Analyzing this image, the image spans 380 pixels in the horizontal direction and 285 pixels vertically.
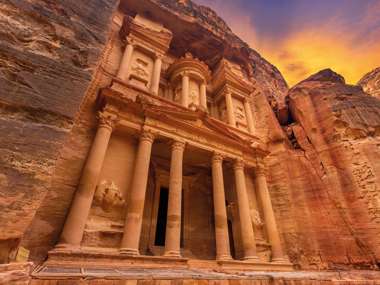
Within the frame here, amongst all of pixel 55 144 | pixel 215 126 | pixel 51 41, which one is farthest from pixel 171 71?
pixel 55 144

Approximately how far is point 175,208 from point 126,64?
9.20 m

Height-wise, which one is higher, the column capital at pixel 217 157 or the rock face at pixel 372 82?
the rock face at pixel 372 82

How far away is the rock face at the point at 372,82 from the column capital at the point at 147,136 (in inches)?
998

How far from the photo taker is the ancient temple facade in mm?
7426

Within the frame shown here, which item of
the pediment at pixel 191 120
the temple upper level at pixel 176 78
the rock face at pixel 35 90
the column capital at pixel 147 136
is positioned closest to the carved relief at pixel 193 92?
the temple upper level at pixel 176 78

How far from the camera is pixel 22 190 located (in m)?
2.65

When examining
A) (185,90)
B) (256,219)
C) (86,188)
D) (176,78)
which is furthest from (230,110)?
(86,188)

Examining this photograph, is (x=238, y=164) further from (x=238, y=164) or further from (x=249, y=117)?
(x=249, y=117)

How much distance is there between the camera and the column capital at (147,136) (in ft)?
31.5

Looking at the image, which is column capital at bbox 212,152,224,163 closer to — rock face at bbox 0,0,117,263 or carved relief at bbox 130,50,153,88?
carved relief at bbox 130,50,153,88

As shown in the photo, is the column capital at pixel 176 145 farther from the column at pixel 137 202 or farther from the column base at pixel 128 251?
the column base at pixel 128 251

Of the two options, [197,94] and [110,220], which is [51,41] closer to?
[110,220]

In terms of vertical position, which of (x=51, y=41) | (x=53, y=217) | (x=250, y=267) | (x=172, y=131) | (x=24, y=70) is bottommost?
(x=250, y=267)

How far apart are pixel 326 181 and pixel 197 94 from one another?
10.0 m
